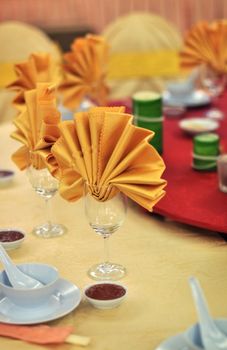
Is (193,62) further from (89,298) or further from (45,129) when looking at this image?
(89,298)

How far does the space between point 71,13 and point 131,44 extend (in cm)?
101

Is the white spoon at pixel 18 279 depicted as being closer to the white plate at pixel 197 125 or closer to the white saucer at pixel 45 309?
the white saucer at pixel 45 309

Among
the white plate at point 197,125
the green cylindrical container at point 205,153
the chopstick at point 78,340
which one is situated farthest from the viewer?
the white plate at point 197,125

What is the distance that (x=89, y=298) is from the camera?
1.39 meters

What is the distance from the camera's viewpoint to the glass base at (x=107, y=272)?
5.01 feet

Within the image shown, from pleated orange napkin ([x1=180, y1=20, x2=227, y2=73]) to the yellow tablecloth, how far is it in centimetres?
103

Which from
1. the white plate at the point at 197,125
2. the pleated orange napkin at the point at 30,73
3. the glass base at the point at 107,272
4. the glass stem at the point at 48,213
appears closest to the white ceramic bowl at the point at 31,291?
the glass base at the point at 107,272

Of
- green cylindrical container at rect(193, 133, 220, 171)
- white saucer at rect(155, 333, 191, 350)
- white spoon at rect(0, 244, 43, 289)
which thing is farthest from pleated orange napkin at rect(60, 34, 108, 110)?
white saucer at rect(155, 333, 191, 350)

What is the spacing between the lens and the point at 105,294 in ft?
4.62

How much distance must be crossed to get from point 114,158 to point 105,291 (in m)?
0.26

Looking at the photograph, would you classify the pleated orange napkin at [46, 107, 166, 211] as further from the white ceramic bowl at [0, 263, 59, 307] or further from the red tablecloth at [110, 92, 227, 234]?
the red tablecloth at [110, 92, 227, 234]

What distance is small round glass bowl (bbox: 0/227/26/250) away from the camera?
1.67 meters

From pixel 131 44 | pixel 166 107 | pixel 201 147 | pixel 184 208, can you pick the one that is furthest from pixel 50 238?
pixel 131 44

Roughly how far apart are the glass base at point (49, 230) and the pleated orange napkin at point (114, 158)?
272 mm
